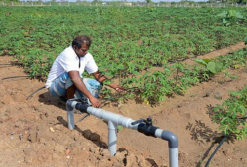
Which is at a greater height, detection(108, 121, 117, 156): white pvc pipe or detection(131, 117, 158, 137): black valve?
detection(131, 117, 158, 137): black valve

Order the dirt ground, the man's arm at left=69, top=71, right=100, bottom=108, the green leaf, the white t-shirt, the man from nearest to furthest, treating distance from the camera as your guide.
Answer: the dirt ground, the man's arm at left=69, top=71, right=100, bottom=108, the man, the white t-shirt, the green leaf

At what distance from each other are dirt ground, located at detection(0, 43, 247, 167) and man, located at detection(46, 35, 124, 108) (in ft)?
1.20

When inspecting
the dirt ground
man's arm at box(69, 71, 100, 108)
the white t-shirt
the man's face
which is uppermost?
the man's face

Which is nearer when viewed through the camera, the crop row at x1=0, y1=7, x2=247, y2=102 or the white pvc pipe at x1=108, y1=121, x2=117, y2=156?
the white pvc pipe at x1=108, y1=121, x2=117, y2=156

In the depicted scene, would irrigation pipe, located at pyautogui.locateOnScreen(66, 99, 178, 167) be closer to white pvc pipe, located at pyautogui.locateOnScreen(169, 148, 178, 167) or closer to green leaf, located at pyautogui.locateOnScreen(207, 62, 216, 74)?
white pvc pipe, located at pyautogui.locateOnScreen(169, 148, 178, 167)

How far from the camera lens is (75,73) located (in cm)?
359

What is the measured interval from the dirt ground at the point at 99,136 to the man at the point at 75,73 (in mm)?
366

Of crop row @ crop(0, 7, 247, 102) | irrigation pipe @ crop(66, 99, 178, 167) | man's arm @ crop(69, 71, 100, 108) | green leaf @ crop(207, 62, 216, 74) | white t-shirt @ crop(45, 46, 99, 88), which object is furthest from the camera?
green leaf @ crop(207, 62, 216, 74)

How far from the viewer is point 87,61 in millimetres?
4082

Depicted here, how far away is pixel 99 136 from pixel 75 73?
2.81ft

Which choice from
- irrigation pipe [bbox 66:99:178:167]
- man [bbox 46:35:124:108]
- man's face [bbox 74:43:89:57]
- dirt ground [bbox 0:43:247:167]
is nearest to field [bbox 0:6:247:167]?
dirt ground [bbox 0:43:247:167]

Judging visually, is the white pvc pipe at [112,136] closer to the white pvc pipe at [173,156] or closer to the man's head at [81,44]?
the white pvc pipe at [173,156]

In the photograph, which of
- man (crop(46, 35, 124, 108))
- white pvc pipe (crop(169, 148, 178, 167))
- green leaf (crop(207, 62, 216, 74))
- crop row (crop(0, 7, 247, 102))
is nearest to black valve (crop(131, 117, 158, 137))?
white pvc pipe (crop(169, 148, 178, 167))

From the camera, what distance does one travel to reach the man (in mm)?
3572
